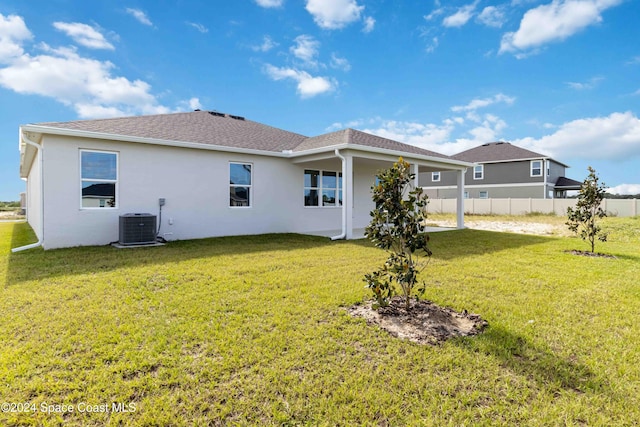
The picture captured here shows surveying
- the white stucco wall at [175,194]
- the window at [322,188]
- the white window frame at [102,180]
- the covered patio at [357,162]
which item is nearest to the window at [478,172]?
the covered patio at [357,162]

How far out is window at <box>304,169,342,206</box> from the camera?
12.6 m

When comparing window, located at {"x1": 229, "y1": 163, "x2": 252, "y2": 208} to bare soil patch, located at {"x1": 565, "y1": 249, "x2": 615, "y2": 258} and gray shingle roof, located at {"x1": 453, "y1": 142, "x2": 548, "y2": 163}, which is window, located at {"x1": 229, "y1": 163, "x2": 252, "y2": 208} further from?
gray shingle roof, located at {"x1": 453, "y1": 142, "x2": 548, "y2": 163}

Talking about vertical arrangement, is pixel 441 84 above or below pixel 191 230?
above

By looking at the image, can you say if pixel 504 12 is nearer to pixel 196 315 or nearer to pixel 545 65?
pixel 545 65

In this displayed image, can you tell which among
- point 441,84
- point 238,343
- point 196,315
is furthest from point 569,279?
point 441,84

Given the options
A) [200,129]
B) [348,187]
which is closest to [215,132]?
[200,129]

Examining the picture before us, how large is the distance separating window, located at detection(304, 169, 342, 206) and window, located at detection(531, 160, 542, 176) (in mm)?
22242

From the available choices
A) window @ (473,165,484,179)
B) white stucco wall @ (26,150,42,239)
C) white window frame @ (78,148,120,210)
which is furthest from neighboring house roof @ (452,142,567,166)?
white stucco wall @ (26,150,42,239)

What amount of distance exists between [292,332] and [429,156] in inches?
433

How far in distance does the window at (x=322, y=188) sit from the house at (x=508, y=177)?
48.4ft

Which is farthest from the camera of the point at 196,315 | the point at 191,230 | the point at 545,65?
the point at 545,65

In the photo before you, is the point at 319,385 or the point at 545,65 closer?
the point at 319,385

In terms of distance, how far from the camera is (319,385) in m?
2.34

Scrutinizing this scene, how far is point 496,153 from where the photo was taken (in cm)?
2959
